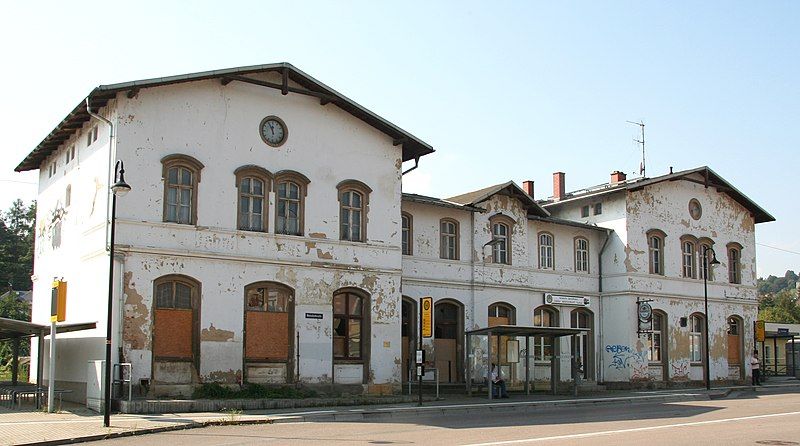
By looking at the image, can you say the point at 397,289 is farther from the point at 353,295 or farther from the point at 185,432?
the point at 185,432

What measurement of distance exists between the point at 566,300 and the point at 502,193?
5651mm

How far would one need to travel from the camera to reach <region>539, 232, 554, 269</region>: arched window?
35.8m

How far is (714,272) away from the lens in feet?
133

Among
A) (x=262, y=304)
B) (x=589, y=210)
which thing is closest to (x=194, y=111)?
(x=262, y=304)

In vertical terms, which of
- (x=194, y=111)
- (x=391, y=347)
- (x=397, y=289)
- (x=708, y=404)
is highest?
(x=194, y=111)

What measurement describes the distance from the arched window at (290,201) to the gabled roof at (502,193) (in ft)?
27.3

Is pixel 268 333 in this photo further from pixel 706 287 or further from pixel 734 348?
pixel 734 348

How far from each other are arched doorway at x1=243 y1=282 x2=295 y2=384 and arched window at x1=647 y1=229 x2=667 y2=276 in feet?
61.5

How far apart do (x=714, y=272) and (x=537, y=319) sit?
10.3 metres

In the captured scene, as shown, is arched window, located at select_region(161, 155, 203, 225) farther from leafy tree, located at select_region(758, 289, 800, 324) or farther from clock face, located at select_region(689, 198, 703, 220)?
leafy tree, located at select_region(758, 289, 800, 324)

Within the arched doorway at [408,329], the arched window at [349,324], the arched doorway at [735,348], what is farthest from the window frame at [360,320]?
the arched doorway at [735,348]

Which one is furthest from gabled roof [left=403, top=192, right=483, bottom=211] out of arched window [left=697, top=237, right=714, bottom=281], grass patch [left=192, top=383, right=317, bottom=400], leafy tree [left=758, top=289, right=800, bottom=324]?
leafy tree [left=758, top=289, right=800, bottom=324]

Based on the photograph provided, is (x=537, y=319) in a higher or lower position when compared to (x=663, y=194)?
lower

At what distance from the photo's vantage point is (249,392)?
2423 centimetres
